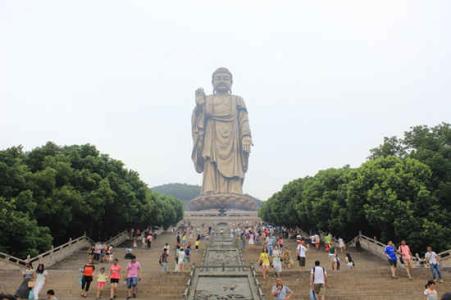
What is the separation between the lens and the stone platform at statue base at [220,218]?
176ft

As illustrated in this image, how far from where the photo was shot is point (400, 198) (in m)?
20.4

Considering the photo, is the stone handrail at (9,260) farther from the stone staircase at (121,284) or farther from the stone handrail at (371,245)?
the stone handrail at (371,245)

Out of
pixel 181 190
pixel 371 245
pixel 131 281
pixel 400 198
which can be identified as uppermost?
pixel 181 190

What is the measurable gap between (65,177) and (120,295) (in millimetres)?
11343

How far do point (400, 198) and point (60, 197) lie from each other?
48.4ft

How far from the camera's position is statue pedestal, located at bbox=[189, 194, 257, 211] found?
6300 centimetres

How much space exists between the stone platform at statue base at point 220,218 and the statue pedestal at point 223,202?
28.2 inches

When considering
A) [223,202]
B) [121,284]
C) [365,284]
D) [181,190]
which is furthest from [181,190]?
[365,284]

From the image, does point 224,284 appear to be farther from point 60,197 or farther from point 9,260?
point 60,197

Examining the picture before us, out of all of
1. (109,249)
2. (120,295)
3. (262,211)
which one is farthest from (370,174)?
(262,211)

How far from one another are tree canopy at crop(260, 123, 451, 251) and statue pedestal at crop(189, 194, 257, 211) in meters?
34.9

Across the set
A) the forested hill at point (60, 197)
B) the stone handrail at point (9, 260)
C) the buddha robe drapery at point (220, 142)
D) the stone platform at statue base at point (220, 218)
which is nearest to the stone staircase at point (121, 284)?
the stone handrail at point (9, 260)

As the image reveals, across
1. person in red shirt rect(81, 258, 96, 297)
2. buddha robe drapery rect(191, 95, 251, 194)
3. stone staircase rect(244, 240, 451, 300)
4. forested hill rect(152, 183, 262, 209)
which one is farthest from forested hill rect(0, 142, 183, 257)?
forested hill rect(152, 183, 262, 209)

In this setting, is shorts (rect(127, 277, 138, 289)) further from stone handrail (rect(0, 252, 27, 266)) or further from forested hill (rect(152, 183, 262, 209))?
forested hill (rect(152, 183, 262, 209))
